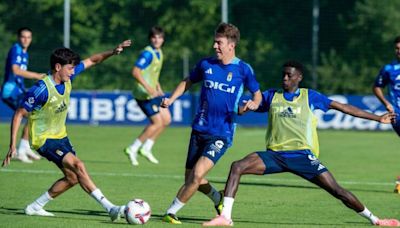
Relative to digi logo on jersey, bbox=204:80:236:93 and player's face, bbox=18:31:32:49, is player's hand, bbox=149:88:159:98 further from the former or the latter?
digi logo on jersey, bbox=204:80:236:93

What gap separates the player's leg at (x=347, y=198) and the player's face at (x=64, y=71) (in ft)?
10.3

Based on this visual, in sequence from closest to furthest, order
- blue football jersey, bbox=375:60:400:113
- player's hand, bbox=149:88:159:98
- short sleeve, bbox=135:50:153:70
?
blue football jersey, bbox=375:60:400:113, player's hand, bbox=149:88:159:98, short sleeve, bbox=135:50:153:70

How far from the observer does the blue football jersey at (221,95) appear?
11.5m

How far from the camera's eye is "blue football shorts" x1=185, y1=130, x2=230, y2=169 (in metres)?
11.3

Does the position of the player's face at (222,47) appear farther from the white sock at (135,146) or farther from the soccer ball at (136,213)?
the white sock at (135,146)

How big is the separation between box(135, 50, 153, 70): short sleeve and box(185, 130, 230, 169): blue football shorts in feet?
24.5

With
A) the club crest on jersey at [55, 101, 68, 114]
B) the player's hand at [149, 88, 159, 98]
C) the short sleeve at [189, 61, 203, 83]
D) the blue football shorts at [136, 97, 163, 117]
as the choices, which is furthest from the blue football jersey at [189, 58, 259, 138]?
the blue football shorts at [136, 97, 163, 117]

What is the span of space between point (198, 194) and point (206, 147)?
10.1 feet

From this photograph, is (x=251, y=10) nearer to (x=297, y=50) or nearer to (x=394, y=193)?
(x=297, y=50)

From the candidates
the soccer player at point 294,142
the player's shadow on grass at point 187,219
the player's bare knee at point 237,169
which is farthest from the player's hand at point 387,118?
the player's shadow on grass at point 187,219

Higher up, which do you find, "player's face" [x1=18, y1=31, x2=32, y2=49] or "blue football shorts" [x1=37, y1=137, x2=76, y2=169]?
"player's face" [x1=18, y1=31, x2=32, y2=49]

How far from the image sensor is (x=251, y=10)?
4053 cm

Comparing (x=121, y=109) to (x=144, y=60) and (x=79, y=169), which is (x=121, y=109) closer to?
(x=144, y=60)

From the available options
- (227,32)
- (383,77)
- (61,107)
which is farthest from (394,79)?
(61,107)
